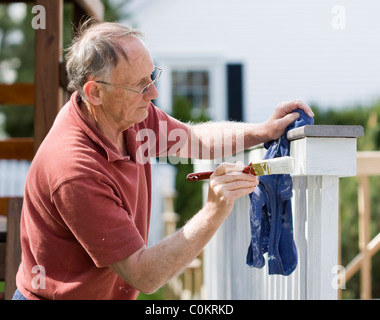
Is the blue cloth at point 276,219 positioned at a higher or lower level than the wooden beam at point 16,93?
lower

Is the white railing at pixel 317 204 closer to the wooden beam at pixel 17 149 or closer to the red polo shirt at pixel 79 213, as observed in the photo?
the red polo shirt at pixel 79 213

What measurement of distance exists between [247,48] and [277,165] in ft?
30.1

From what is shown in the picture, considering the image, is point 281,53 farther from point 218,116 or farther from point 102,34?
point 102,34

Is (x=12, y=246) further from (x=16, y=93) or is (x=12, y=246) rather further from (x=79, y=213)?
(x=16, y=93)

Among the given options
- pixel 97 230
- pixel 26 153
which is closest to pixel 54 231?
pixel 97 230

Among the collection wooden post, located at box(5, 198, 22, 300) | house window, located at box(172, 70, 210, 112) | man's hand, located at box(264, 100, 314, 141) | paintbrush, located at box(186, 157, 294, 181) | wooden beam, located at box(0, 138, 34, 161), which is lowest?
wooden post, located at box(5, 198, 22, 300)

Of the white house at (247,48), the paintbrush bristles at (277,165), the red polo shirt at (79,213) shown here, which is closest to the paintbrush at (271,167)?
the paintbrush bristles at (277,165)

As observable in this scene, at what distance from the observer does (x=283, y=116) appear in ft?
6.81

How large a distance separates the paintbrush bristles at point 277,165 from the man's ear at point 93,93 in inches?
25.7

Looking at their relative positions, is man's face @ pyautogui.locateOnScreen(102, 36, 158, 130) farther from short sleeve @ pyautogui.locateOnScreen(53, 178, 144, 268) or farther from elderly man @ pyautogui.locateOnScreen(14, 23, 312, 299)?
short sleeve @ pyautogui.locateOnScreen(53, 178, 144, 268)

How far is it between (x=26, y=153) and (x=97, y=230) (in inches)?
74.2

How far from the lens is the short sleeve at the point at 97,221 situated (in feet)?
5.83

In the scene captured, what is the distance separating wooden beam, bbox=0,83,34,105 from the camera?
142 inches

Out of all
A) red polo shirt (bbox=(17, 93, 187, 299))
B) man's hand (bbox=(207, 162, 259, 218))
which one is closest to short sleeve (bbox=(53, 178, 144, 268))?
red polo shirt (bbox=(17, 93, 187, 299))
